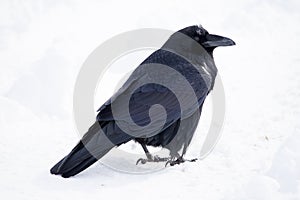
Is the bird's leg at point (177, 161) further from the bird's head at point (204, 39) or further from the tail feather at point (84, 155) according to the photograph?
the bird's head at point (204, 39)

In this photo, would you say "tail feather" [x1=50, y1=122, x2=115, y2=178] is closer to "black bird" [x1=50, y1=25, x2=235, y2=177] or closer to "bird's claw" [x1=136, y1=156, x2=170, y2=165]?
"black bird" [x1=50, y1=25, x2=235, y2=177]

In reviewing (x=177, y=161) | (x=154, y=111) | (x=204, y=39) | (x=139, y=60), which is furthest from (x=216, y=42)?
(x=139, y=60)

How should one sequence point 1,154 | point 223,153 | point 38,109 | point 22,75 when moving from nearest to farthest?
1. point 1,154
2. point 223,153
3. point 38,109
4. point 22,75

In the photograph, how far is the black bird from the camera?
4723mm

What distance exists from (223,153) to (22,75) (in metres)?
3.62

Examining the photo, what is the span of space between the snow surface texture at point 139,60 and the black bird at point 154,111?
9.1 inches

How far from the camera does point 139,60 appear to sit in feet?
27.5

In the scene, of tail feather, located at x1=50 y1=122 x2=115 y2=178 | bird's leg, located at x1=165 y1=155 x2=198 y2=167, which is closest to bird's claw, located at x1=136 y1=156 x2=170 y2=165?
bird's leg, located at x1=165 y1=155 x2=198 y2=167

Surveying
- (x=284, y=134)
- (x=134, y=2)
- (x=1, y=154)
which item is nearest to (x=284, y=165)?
(x=284, y=134)

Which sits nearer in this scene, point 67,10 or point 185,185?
point 185,185

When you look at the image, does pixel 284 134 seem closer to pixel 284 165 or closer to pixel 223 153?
pixel 223 153

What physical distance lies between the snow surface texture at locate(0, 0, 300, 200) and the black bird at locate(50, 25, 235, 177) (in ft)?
0.76

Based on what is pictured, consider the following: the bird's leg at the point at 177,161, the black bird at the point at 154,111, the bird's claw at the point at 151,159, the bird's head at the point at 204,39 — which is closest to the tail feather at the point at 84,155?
the black bird at the point at 154,111

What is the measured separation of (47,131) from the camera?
609 centimetres
